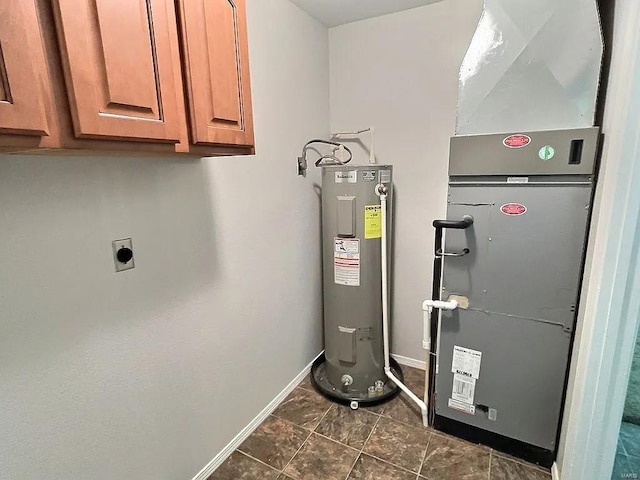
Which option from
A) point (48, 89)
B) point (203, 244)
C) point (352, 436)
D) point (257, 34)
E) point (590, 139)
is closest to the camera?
point (48, 89)

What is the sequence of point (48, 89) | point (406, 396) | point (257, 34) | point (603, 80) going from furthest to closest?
point (406, 396), point (257, 34), point (603, 80), point (48, 89)

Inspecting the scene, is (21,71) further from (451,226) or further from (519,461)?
(519,461)

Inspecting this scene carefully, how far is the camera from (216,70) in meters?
1.05

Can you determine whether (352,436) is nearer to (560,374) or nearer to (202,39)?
(560,374)

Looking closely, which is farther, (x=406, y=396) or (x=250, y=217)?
(x=406, y=396)

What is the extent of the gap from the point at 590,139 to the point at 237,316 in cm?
176

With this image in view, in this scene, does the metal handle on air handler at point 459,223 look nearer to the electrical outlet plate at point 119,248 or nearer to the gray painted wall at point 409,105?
the gray painted wall at point 409,105

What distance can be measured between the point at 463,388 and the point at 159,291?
155 cm

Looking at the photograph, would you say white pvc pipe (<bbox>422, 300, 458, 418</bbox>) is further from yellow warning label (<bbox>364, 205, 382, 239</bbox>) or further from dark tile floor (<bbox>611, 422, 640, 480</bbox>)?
dark tile floor (<bbox>611, 422, 640, 480</bbox>)

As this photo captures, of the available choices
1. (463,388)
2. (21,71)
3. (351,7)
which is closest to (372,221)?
(463,388)

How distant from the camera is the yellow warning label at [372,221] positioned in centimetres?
197

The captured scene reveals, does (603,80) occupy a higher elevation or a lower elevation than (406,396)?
higher

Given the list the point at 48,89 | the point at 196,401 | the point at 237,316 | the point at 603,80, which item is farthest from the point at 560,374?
the point at 48,89

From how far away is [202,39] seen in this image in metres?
0.99
